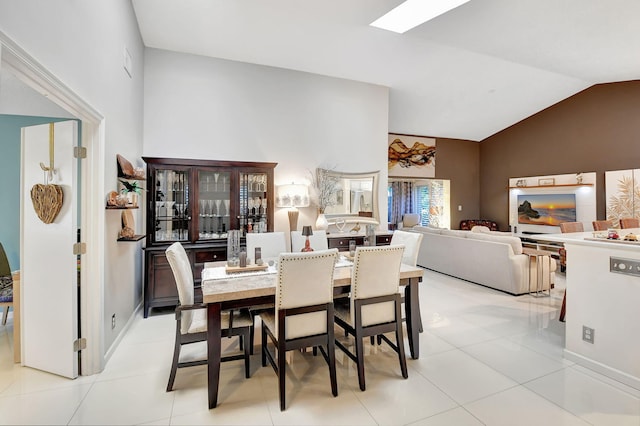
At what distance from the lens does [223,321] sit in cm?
251

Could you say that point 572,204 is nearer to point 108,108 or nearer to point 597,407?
point 597,407

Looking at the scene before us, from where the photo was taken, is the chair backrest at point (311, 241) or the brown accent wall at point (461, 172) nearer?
the chair backrest at point (311, 241)

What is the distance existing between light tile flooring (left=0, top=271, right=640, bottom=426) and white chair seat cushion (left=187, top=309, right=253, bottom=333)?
17.4 inches

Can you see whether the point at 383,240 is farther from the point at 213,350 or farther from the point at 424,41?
the point at 213,350

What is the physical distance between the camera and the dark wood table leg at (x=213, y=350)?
2.10 m

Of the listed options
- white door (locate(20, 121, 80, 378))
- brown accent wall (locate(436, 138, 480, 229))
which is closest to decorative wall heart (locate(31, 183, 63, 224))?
white door (locate(20, 121, 80, 378))

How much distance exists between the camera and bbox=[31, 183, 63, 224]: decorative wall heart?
7.98 feet

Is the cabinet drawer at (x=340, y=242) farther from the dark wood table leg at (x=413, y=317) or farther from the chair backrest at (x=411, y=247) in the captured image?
the dark wood table leg at (x=413, y=317)

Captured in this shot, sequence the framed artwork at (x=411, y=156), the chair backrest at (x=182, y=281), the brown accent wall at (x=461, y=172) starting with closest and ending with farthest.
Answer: the chair backrest at (x=182, y=281)
the framed artwork at (x=411, y=156)
the brown accent wall at (x=461, y=172)

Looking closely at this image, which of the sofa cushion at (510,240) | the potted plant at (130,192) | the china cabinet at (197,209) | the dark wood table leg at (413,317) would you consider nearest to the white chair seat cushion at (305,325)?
the dark wood table leg at (413,317)

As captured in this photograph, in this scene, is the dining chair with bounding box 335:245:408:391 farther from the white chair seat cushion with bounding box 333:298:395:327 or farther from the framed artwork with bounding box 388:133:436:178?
the framed artwork with bounding box 388:133:436:178

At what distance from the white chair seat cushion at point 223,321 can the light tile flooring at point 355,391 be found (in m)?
0.44

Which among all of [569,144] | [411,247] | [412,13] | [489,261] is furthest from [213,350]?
[569,144]

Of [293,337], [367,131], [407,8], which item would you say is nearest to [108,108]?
[293,337]
